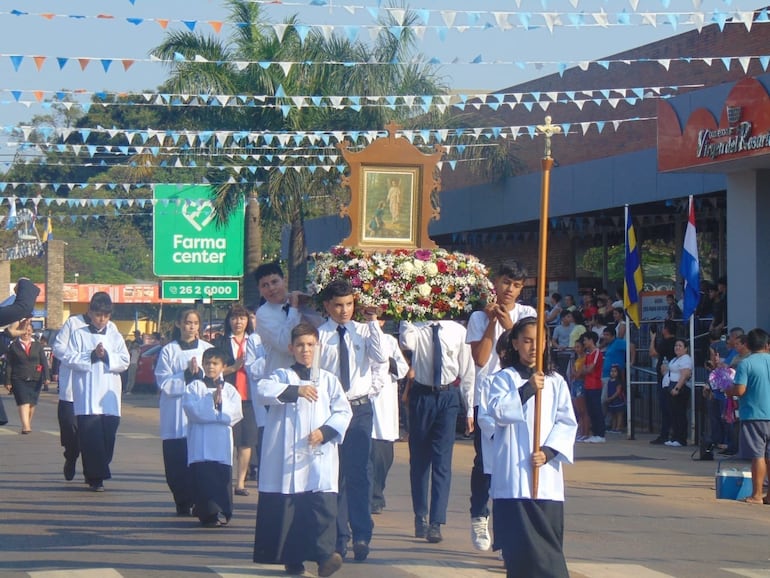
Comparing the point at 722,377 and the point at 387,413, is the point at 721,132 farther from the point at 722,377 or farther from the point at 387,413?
the point at 387,413

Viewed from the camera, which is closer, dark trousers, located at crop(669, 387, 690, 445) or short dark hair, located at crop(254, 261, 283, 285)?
short dark hair, located at crop(254, 261, 283, 285)

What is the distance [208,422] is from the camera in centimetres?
1057

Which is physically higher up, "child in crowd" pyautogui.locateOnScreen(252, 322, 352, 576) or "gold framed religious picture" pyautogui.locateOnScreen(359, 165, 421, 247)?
"gold framed religious picture" pyautogui.locateOnScreen(359, 165, 421, 247)

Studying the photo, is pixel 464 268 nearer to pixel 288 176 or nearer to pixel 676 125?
pixel 676 125

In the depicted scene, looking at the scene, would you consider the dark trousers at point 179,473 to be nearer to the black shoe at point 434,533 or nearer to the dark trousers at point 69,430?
the dark trousers at point 69,430

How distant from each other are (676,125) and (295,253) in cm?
1279

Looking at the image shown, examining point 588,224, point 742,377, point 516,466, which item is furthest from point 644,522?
point 588,224

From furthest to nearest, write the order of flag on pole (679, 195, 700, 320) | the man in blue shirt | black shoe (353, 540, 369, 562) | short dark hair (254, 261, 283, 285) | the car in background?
the car in background
flag on pole (679, 195, 700, 320)
the man in blue shirt
short dark hair (254, 261, 283, 285)
black shoe (353, 540, 369, 562)

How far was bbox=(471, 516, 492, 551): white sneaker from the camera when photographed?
8883mm

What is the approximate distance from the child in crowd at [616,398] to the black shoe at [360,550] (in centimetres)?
1173

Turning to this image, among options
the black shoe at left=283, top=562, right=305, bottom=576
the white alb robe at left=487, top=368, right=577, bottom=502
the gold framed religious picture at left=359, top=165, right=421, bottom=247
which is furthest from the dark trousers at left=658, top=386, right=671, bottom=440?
the white alb robe at left=487, top=368, right=577, bottom=502

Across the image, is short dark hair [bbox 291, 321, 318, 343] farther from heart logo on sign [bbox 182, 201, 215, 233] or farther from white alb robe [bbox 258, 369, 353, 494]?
heart logo on sign [bbox 182, 201, 215, 233]

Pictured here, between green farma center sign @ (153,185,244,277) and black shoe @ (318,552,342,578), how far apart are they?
1739cm

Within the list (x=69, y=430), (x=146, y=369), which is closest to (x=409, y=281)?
(x=69, y=430)
